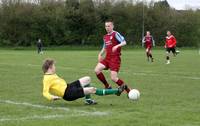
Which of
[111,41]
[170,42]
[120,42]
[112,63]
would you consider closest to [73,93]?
[112,63]

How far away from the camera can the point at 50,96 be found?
34.6 ft

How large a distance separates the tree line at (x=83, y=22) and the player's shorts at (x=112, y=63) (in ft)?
224

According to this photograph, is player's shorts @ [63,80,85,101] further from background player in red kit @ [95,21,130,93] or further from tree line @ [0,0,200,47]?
tree line @ [0,0,200,47]

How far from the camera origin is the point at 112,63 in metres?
13.6

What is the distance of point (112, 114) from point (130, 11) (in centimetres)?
7973

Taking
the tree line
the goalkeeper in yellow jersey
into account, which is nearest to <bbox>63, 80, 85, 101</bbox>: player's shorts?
the goalkeeper in yellow jersey

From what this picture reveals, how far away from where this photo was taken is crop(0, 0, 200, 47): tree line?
270 feet

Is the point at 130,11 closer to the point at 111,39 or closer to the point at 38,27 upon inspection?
the point at 38,27

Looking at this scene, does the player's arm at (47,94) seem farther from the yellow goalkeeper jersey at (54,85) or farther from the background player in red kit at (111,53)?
the background player in red kit at (111,53)

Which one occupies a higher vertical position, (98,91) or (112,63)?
(112,63)

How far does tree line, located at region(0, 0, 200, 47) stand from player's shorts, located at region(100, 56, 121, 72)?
68295mm

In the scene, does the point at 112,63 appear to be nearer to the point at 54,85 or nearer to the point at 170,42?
Answer: the point at 54,85

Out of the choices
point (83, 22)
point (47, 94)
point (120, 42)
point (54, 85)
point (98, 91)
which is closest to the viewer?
point (47, 94)

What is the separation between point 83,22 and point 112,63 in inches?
2803
